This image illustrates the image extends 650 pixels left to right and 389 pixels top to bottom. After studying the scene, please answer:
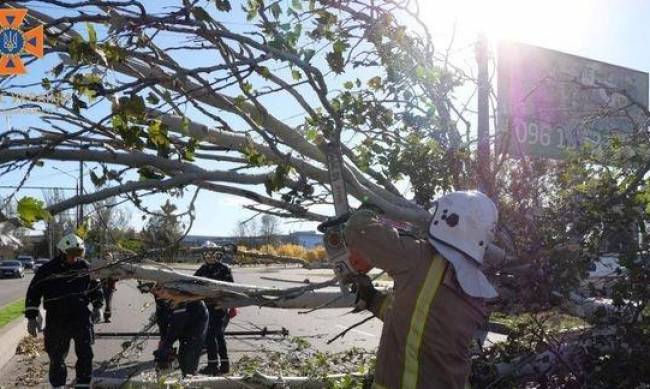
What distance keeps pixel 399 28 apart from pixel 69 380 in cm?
608

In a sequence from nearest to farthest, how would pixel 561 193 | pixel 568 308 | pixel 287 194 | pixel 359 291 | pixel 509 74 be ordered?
1. pixel 359 291
2. pixel 287 194
3. pixel 568 308
4. pixel 561 193
5. pixel 509 74

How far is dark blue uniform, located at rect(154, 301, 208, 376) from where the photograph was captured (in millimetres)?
6660

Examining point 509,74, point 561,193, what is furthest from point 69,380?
point 509,74

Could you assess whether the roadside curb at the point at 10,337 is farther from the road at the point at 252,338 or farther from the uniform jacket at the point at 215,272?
the uniform jacket at the point at 215,272

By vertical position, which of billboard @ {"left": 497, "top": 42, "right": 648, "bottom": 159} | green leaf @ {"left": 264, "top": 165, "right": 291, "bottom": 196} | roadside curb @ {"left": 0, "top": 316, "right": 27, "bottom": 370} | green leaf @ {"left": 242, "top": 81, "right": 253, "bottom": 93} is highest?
billboard @ {"left": 497, "top": 42, "right": 648, "bottom": 159}

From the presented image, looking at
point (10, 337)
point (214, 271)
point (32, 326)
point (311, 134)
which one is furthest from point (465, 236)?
point (10, 337)

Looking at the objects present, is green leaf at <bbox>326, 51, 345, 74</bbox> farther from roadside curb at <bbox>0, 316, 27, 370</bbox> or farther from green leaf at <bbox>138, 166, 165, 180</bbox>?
roadside curb at <bbox>0, 316, 27, 370</bbox>

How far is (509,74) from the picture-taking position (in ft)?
33.0

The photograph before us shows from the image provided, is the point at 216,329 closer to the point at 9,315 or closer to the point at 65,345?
the point at 65,345

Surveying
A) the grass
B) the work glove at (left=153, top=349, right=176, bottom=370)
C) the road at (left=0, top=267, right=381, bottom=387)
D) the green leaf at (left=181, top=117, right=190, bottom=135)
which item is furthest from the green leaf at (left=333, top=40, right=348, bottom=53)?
the grass

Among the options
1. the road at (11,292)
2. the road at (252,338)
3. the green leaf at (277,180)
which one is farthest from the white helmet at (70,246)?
the road at (11,292)

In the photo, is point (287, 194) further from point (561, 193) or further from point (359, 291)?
point (561, 193)

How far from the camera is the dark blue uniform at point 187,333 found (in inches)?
262

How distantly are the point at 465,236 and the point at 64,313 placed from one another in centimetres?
559
